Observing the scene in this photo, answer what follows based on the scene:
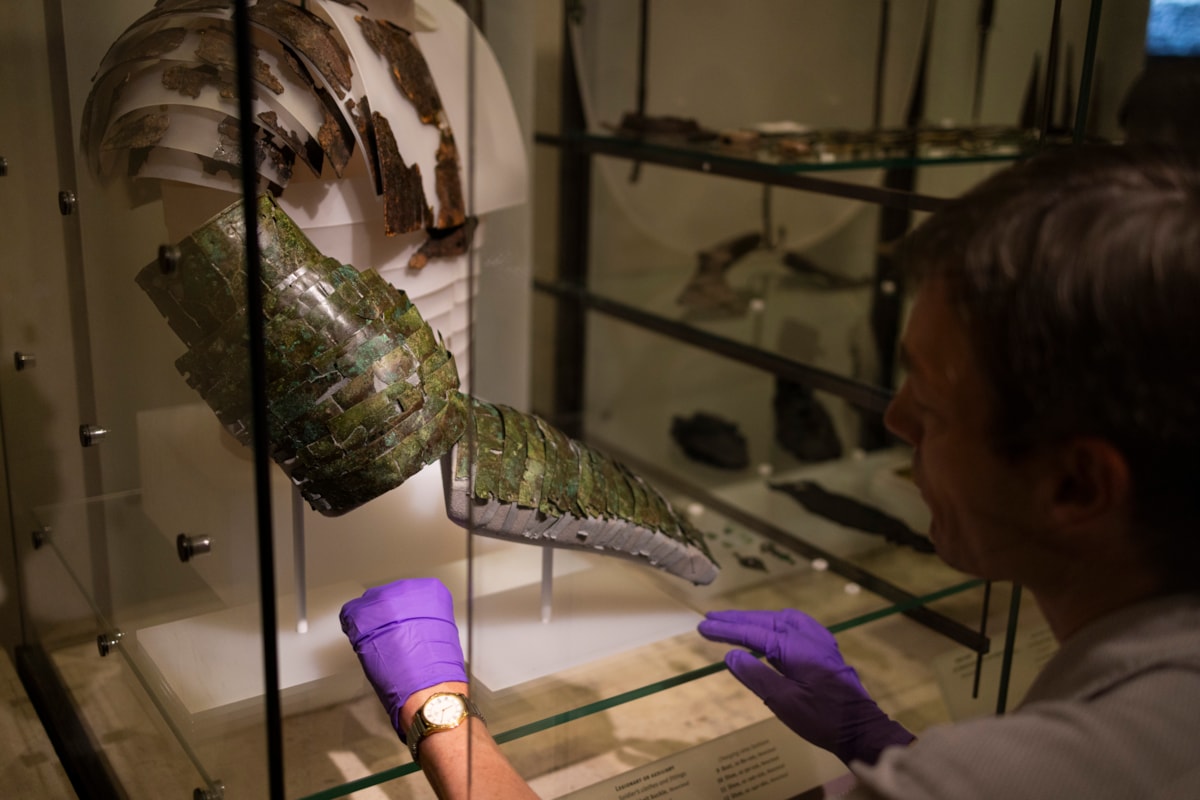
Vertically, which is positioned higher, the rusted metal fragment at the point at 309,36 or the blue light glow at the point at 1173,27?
the blue light glow at the point at 1173,27

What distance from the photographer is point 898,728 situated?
0.94m

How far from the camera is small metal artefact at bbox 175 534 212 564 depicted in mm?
765

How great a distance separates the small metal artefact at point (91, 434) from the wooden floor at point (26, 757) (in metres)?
0.36

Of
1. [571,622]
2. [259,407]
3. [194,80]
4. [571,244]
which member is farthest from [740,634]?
[571,244]

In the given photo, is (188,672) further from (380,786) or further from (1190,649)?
(1190,649)

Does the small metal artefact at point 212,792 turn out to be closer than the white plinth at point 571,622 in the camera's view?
Yes

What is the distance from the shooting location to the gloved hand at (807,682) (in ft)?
3.06

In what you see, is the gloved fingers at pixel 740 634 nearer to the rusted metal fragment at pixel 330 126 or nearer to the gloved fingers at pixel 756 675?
the gloved fingers at pixel 756 675

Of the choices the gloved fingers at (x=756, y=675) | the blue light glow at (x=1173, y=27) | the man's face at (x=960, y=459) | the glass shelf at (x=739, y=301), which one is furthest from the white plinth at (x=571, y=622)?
the glass shelf at (x=739, y=301)

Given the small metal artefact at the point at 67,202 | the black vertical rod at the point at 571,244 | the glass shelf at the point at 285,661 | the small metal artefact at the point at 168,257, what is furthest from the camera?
the black vertical rod at the point at 571,244

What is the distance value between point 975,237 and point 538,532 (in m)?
0.53

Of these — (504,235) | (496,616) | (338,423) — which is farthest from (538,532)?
(504,235)

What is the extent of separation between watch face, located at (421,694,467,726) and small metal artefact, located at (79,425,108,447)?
396 millimetres

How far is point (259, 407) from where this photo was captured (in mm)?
621
